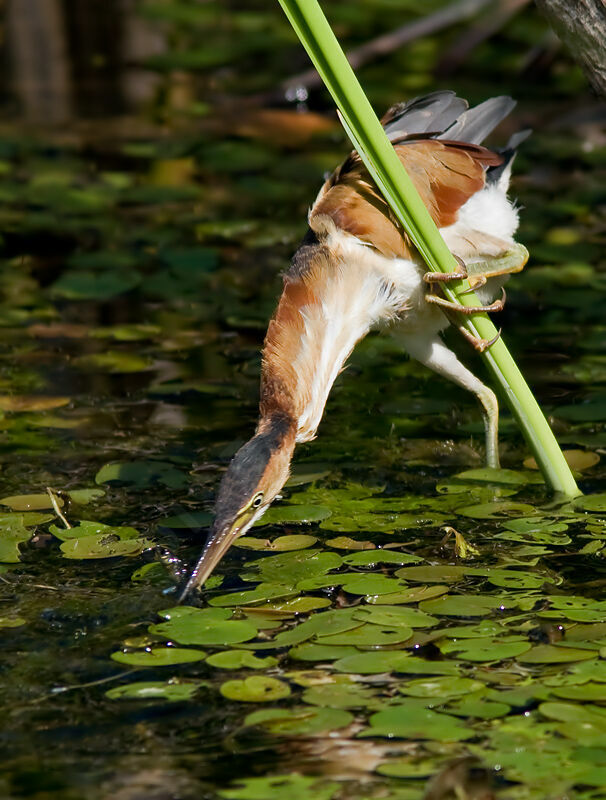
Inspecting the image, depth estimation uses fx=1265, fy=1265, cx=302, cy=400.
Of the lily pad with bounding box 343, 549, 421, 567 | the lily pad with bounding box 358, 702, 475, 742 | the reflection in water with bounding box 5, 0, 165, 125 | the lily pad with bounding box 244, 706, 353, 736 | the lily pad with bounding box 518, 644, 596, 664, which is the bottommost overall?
the lily pad with bounding box 358, 702, 475, 742

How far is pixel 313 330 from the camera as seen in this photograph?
4020 millimetres

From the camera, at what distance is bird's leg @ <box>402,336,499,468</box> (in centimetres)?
461

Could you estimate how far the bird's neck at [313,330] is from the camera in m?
3.93

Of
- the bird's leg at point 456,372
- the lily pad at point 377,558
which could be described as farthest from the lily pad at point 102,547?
the bird's leg at point 456,372

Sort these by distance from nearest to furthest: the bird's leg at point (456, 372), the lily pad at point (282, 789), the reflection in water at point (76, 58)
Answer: the lily pad at point (282, 789), the bird's leg at point (456, 372), the reflection in water at point (76, 58)

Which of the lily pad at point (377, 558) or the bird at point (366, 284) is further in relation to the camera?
the lily pad at point (377, 558)

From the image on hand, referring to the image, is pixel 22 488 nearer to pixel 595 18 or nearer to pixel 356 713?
pixel 356 713

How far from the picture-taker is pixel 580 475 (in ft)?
14.7

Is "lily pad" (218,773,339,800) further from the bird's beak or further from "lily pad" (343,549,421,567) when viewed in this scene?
"lily pad" (343,549,421,567)

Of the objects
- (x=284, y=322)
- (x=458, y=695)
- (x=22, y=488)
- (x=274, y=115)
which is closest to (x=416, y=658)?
(x=458, y=695)

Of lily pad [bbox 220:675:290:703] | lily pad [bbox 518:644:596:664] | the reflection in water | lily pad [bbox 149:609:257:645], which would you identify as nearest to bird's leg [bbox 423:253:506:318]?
lily pad [bbox 518:644:596:664]

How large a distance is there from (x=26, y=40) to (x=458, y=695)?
7.77 m

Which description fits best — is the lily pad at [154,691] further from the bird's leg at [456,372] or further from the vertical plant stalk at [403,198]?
the bird's leg at [456,372]

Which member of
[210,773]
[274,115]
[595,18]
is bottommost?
[210,773]
